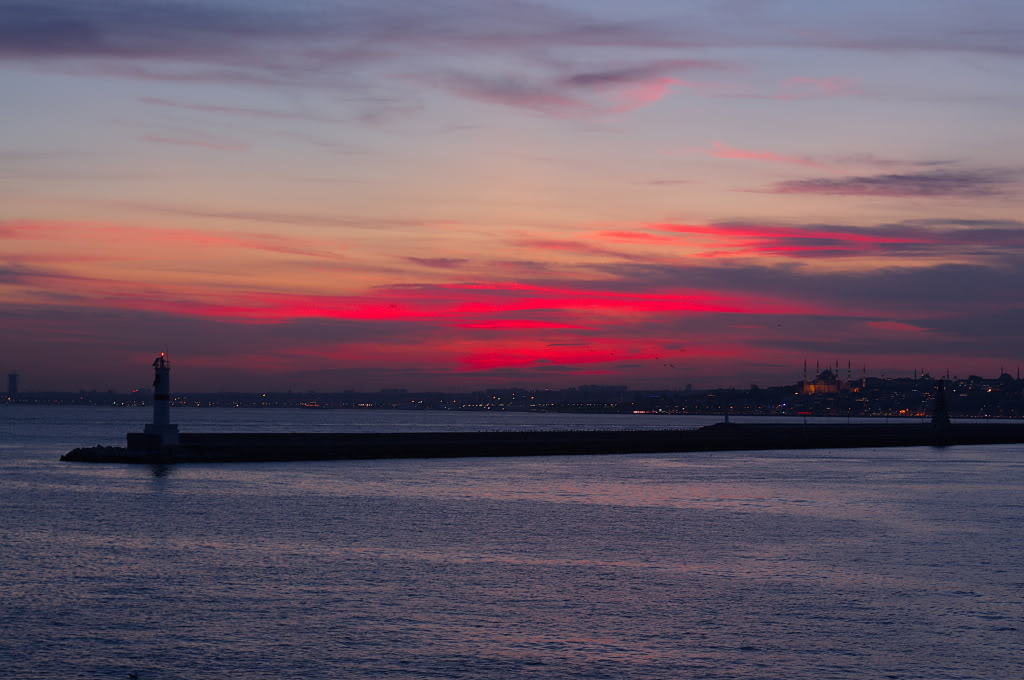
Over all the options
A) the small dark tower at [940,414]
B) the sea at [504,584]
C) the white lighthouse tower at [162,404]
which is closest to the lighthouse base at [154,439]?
the white lighthouse tower at [162,404]

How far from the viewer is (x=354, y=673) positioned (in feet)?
66.1

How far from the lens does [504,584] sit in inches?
1133

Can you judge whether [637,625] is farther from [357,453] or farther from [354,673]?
[357,453]

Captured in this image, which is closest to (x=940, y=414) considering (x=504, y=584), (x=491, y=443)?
(x=491, y=443)

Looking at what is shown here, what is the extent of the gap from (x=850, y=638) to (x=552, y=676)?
692 cm

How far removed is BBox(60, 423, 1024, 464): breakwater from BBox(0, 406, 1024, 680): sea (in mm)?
18073

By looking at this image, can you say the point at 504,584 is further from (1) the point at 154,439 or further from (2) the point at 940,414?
(2) the point at 940,414

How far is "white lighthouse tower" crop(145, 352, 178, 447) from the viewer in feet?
231

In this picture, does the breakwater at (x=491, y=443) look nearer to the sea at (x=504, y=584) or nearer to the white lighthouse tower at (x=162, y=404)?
the white lighthouse tower at (x=162, y=404)

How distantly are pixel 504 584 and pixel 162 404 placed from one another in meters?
47.8

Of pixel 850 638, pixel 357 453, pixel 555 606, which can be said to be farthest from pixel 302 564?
pixel 357 453

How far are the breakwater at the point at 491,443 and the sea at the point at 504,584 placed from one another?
18073 millimetres

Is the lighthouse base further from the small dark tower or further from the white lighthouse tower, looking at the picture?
the small dark tower

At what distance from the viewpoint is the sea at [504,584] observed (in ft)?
69.1
